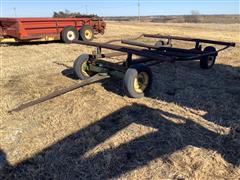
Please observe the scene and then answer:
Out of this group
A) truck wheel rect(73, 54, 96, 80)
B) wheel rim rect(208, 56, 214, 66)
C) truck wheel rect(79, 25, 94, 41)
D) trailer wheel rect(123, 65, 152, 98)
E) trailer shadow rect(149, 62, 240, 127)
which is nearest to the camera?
trailer shadow rect(149, 62, 240, 127)

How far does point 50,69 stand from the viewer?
26.5ft

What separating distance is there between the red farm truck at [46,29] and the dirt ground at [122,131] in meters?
5.87

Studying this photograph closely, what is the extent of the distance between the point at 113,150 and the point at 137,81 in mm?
2188

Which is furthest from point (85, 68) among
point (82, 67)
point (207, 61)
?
point (207, 61)

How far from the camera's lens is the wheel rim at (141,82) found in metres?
5.63

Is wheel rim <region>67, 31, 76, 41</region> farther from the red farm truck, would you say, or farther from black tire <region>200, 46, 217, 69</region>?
black tire <region>200, 46, 217, 69</region>

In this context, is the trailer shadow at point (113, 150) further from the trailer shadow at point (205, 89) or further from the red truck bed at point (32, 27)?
the red truck bed at point (32, 27)

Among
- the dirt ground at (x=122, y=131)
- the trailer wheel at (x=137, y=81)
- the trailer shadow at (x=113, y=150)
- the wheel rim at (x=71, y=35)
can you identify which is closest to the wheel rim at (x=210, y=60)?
the dirt ground at (x=122, y=131)

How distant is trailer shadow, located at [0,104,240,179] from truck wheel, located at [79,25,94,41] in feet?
32.9

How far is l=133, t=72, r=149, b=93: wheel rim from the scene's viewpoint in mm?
5633

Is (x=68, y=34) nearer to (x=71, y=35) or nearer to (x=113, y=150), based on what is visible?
(x=71, y=35)

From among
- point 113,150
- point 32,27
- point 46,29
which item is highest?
point 32,27

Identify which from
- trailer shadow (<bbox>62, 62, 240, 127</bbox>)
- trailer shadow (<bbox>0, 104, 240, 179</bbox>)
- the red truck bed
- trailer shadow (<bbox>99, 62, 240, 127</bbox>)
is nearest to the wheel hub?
the red truck bed

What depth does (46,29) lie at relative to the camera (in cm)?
1302
